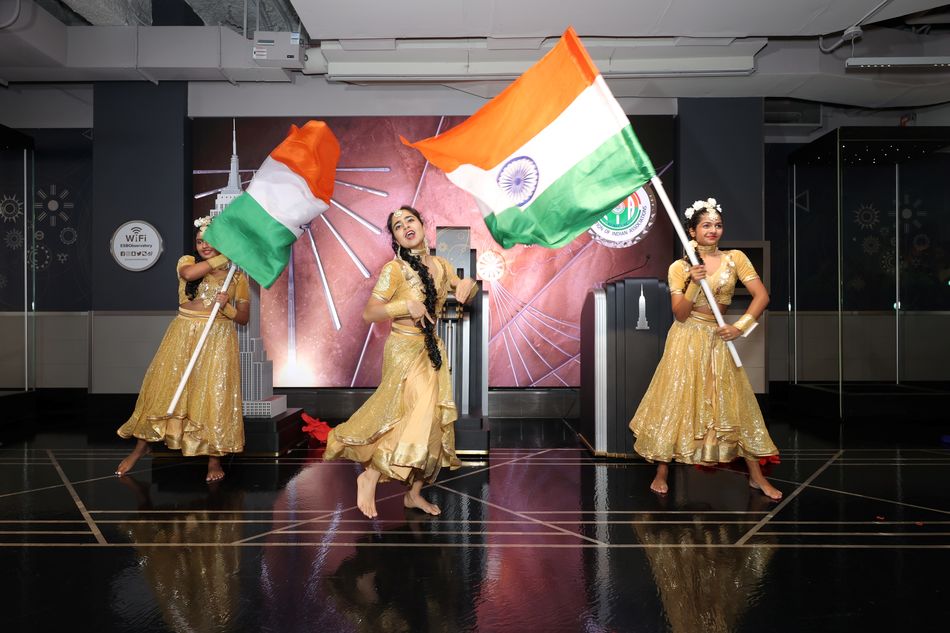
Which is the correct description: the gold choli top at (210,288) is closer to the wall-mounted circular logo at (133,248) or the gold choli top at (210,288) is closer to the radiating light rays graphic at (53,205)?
the wall-mounted circular logo at (133,248)

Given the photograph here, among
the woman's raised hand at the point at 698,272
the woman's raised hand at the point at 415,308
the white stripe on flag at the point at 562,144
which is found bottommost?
the woman's raised hand at the point at 415,308

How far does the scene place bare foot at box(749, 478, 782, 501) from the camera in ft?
11.9

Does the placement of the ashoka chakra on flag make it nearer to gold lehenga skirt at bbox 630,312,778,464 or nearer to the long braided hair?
the long braided hair

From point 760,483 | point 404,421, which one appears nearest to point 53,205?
point 404,421

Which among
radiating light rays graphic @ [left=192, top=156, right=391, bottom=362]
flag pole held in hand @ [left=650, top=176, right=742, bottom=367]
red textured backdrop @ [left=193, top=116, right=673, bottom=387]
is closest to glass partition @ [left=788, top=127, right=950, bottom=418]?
red textured backdrop @ [left=193, top=116, right=673, bottom=387]

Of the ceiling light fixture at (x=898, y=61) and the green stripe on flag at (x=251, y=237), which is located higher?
the ceiling light fixture at (x=898, y=61)

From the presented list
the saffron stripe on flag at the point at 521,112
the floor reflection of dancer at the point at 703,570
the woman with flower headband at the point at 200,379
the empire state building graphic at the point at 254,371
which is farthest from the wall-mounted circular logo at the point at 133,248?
the floor reflection of dancer at the point at 703,570

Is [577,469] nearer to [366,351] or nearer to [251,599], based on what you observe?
[251,599]

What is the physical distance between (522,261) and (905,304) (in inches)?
181

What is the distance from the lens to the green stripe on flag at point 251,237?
3934mm

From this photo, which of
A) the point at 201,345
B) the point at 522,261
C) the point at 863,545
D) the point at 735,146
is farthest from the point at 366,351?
the point at 863,545

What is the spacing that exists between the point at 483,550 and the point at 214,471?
226 centimetres

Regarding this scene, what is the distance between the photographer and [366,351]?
707 cm

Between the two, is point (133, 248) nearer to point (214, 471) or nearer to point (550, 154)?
point (214, 471)
